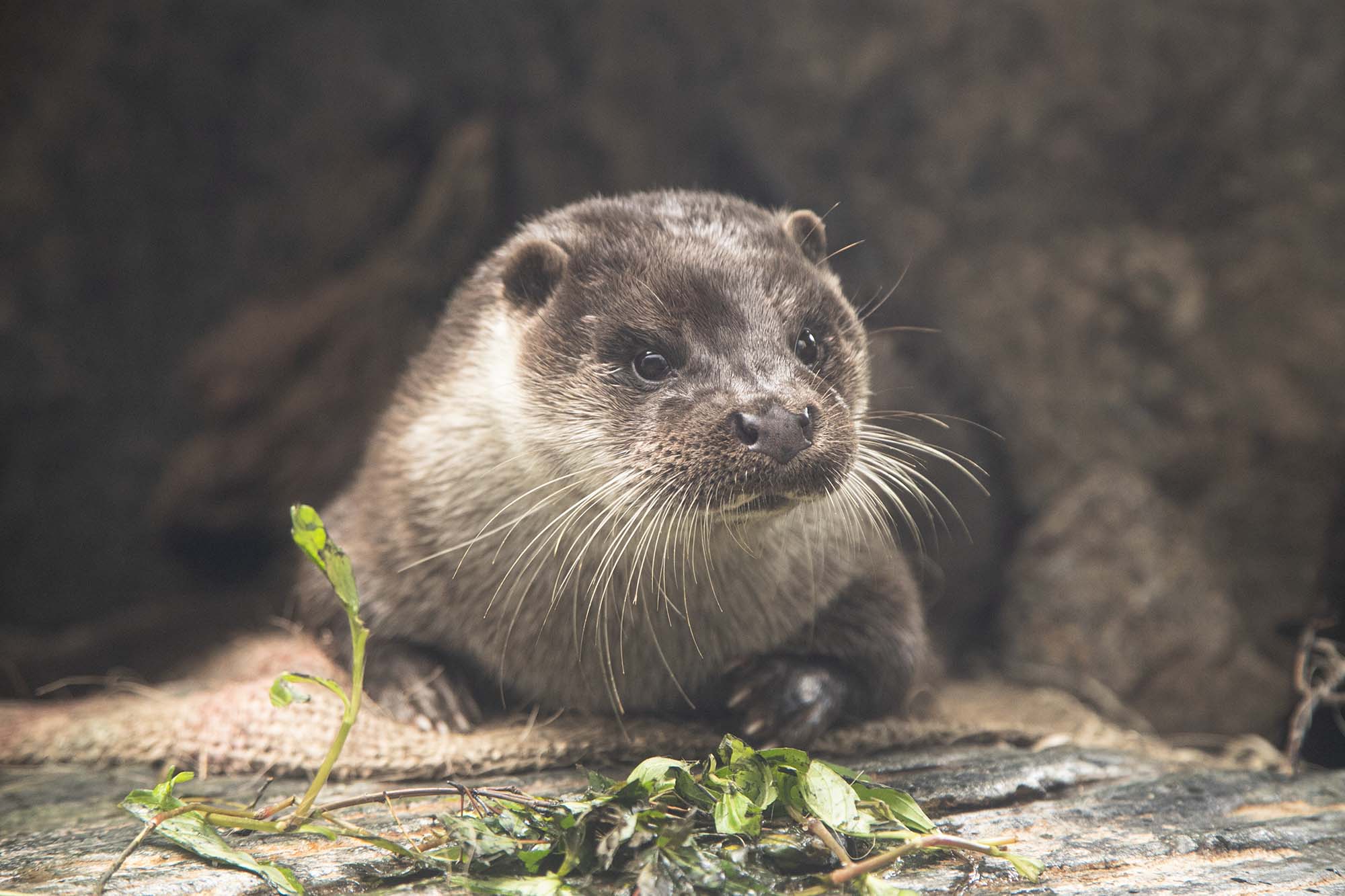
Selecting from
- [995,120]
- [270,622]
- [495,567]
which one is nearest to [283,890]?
[495,567]

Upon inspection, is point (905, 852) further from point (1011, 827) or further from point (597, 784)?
point (597, 784)

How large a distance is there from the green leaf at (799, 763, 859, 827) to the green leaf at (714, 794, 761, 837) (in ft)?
0.31

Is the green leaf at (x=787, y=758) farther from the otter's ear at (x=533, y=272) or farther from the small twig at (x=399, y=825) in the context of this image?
the otter's ear at (x=533, y=272)

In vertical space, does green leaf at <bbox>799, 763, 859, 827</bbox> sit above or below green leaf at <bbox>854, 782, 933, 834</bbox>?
above

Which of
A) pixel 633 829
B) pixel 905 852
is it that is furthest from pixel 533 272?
pixel 905 852

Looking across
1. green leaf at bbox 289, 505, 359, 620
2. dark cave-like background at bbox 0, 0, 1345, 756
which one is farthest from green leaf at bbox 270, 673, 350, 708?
dark cave-like background at bbox 0, 0, 1345, 756

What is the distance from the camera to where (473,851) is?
67.8 inches

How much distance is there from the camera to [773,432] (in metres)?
1.96

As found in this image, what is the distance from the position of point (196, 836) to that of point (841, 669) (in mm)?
1422

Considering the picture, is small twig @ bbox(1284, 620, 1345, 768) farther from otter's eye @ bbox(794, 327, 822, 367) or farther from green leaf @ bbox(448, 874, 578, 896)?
green leaf @ bbox(448, 874, 578, 896)

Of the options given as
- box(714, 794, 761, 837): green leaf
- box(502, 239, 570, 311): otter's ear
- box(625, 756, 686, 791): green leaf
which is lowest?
box(714, 794, 761, 837): green leaf

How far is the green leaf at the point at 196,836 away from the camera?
5.58 feet

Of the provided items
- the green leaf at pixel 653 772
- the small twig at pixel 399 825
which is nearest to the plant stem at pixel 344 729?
the small twig at pixel 399 825

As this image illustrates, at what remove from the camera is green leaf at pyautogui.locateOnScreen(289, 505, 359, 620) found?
182 centimetres
